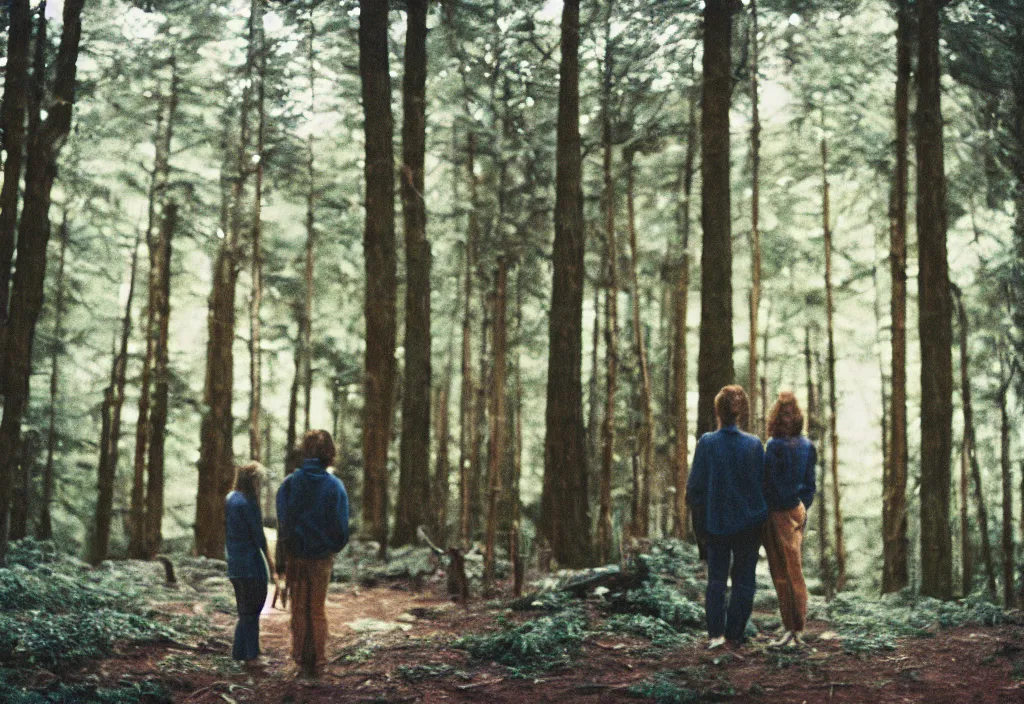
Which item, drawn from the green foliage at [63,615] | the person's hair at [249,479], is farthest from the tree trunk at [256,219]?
the person's hair at [249,479]

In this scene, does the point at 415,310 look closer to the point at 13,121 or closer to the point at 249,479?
the point at 13,121

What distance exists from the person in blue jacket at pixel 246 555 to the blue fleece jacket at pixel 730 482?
372cm

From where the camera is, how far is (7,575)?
930cm

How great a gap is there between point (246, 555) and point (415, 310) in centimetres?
877

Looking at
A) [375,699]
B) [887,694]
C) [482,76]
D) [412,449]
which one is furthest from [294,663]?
[482,76]

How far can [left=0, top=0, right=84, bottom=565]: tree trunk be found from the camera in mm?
9938

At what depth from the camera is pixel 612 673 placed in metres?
6.95

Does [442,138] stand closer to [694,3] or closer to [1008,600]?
[694,3]

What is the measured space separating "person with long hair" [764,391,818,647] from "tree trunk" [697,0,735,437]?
3.58 metres

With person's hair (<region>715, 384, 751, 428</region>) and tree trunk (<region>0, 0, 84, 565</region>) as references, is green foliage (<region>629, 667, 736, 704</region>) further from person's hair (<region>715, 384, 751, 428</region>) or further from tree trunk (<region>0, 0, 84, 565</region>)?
tree trunk (<region>0, 0, 84, 565</region>)

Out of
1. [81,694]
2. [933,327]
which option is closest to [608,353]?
[933,327]

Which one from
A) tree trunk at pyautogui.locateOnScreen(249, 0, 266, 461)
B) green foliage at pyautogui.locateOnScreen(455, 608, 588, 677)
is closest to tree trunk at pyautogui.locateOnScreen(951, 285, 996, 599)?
green foliage at pyautogui.locateOnScreen(455, 608, 588, 677)

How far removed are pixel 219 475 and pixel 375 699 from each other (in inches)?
521

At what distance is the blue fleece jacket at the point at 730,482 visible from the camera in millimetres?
7355
